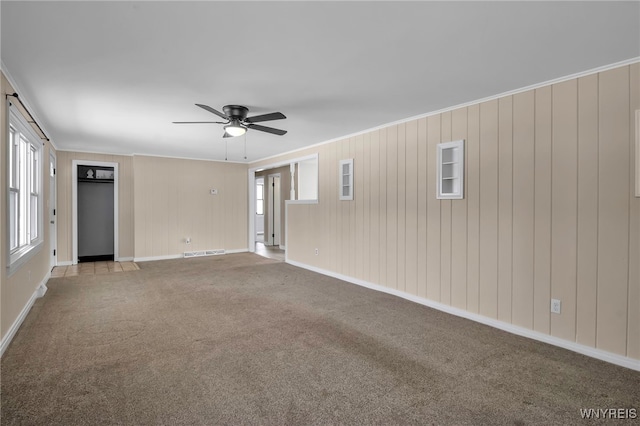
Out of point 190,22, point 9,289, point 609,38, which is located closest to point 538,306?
point 609,38

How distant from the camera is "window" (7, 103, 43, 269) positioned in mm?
3428

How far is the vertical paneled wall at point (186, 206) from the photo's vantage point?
7711 mm

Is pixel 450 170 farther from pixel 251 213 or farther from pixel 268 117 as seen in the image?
pixel 251 213

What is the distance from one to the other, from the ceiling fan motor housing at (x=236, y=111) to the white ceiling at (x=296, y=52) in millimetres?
87

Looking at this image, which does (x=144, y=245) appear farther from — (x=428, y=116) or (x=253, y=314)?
(x=428, y=116)

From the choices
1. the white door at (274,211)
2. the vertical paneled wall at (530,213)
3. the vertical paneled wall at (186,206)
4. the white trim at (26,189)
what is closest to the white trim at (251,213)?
the vertical paneled wall at (186,206)

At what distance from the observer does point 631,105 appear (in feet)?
8.94

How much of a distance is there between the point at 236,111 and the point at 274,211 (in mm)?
6449

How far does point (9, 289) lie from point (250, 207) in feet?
19.9

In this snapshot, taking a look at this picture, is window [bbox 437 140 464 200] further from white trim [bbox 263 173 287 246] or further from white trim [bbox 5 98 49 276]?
white trim [bbox 263 173 287 246]

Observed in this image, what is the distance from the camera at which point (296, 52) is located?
2621mm

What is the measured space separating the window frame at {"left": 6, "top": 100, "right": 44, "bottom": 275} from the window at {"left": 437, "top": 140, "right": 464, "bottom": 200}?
170 inches

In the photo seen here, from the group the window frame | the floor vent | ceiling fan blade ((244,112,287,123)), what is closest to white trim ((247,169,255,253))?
the floor vent

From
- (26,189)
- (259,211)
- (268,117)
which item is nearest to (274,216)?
(259,211)
